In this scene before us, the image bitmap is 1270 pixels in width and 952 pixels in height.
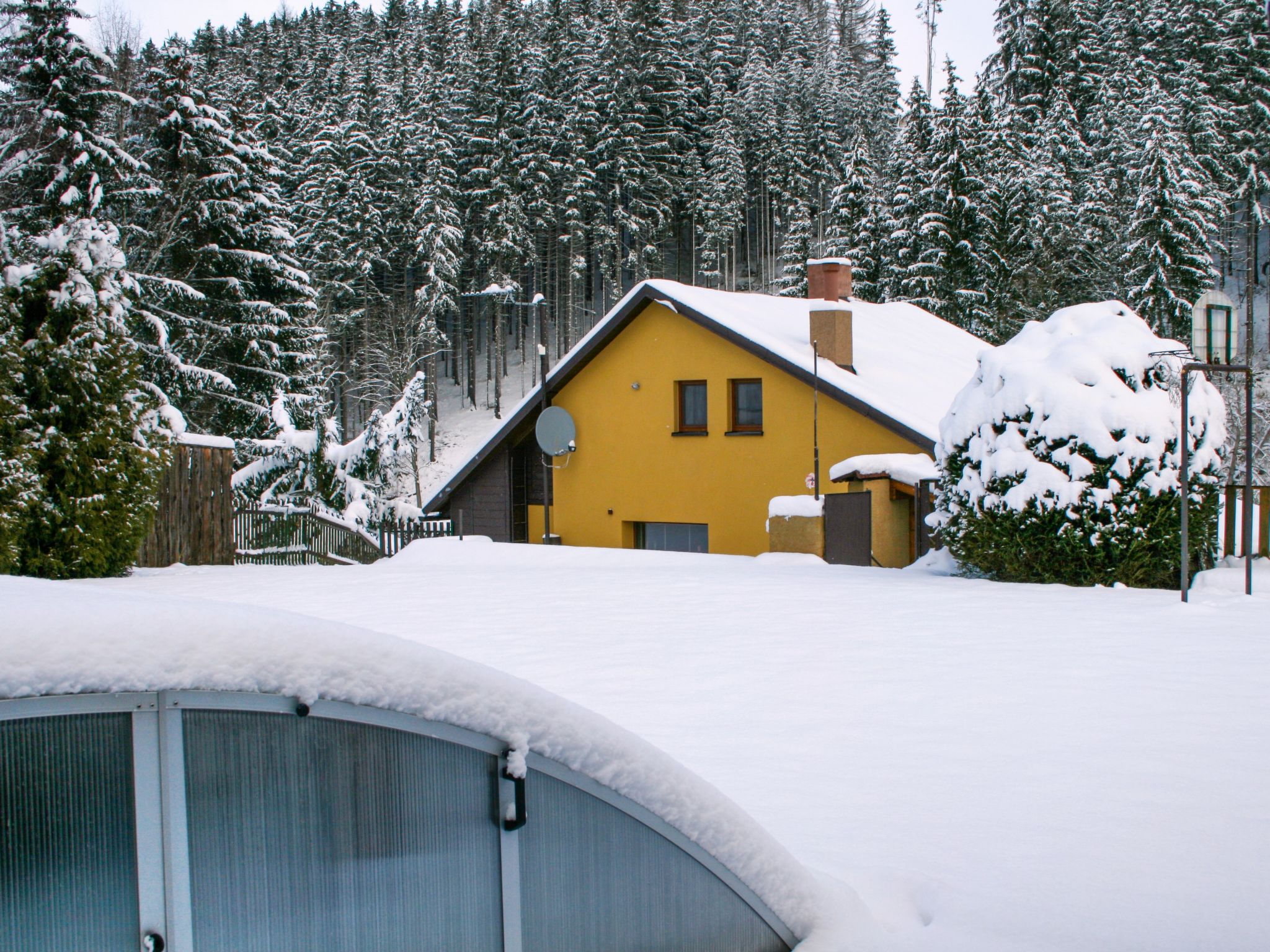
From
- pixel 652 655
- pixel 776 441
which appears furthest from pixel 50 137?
pixel 652 655

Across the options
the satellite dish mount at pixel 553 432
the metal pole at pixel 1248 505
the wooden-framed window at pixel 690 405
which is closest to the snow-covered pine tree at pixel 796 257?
the wooden-framed window at pixel 690 405

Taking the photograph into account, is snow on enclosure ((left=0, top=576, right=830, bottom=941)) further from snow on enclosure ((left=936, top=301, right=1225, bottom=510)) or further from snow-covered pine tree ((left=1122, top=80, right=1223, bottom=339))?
snow-covered pine tree ((left=1122, top=80, right=1223, bottom=339))

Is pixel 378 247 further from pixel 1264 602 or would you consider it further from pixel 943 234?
pixel 1264 602

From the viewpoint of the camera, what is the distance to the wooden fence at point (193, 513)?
1500cm

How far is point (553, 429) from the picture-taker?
80.3 feet

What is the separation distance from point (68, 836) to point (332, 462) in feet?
79.9

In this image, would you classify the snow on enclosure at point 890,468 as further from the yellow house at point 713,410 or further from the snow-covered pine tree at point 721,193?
the snow-covered pine tree at point 721,193

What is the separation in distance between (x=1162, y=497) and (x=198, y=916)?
944cm

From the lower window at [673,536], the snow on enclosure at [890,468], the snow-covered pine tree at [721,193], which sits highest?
the snow-covered pine tree at [721,193]

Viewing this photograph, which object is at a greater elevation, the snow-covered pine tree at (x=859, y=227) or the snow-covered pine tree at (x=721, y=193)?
the snow-covered pine tree at (x=721, y=193)

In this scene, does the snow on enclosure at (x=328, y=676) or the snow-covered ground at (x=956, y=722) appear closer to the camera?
the snow on enclosure at (x=328, y=676)

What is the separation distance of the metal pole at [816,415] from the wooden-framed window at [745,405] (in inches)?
58.9

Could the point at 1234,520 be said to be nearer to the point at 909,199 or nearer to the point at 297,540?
the point at 297,540

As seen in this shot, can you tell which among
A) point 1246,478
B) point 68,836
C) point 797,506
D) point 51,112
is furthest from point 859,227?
point 68,836
